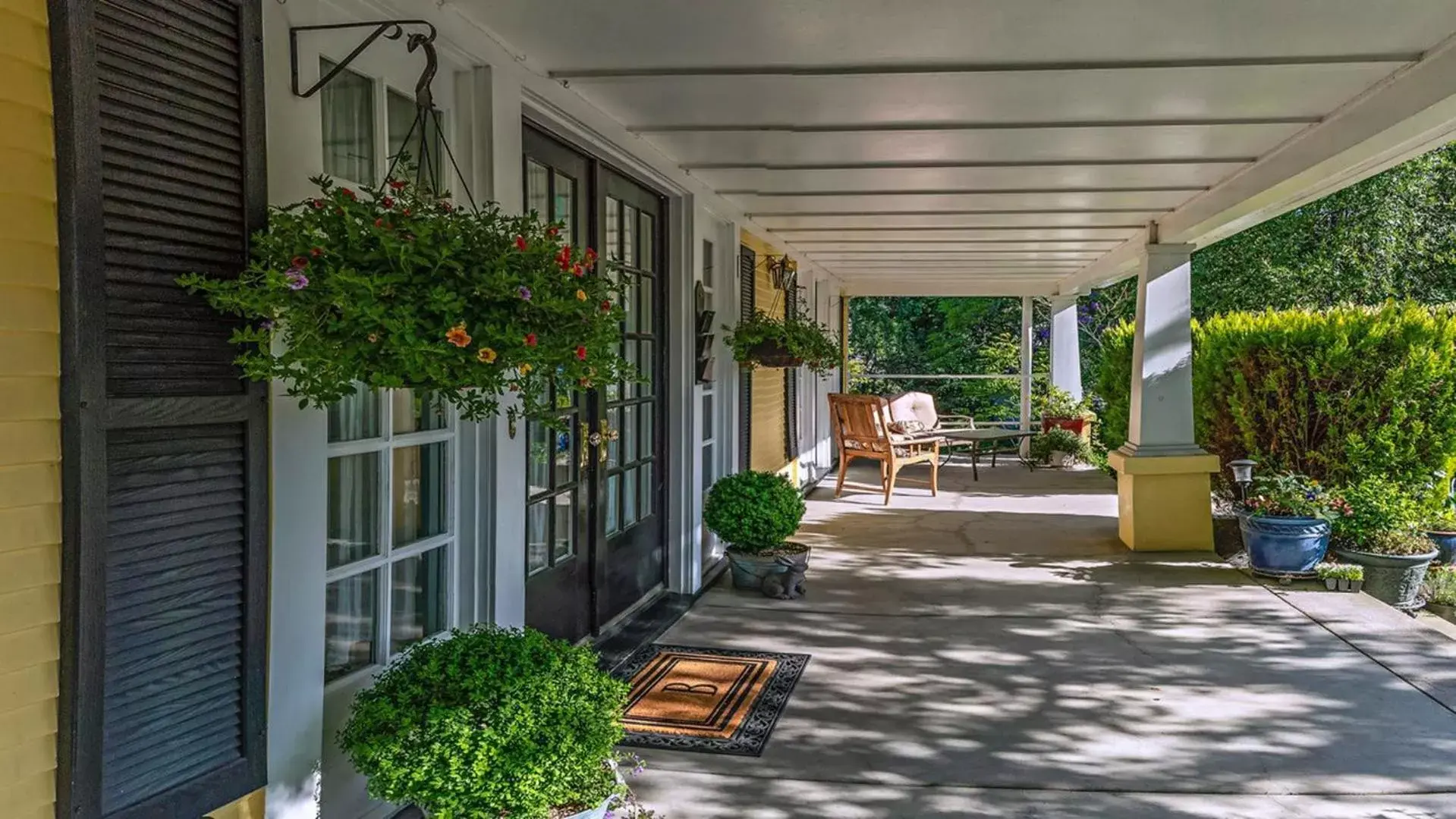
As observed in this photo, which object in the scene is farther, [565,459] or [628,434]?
[628,434]

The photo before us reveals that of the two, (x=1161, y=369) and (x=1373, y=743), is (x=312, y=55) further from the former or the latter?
(x=1161, y=369)

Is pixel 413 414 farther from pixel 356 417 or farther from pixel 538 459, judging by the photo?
pixel 538 459

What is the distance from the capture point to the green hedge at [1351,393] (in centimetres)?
606

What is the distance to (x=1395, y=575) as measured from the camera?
5594 mm

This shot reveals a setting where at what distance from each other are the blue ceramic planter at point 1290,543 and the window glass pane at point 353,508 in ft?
16.1

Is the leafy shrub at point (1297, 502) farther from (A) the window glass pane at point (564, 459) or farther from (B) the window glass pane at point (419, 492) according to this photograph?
(B) the window glass pane at point (419, 492)

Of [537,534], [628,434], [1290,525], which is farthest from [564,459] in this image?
[1290,525]

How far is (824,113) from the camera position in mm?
3748

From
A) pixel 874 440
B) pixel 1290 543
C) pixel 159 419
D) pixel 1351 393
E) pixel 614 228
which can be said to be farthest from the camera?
pixel 874 440

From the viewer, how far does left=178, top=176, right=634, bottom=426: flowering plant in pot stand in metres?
1.69

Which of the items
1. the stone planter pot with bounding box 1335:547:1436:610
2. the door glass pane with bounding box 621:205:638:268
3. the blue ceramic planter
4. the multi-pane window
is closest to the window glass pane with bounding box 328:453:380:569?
the multi-pane window

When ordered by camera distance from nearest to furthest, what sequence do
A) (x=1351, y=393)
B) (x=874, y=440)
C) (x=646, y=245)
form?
(x=646, y=245), (x=1351, y=393), (x=874, y=440)

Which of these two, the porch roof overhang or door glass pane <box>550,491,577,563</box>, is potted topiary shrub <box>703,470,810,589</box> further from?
the porch roof overhang

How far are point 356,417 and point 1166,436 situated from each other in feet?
17.6
